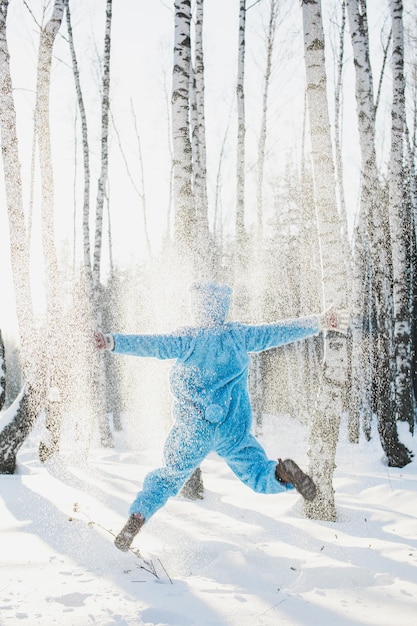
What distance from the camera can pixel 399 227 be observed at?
28.3ft

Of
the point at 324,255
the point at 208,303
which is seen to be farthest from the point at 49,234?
the point at 208,303

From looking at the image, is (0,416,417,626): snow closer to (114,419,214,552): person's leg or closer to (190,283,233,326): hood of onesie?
(114,419,214,552): person's leg

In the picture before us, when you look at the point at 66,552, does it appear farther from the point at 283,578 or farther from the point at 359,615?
the point at 359,615

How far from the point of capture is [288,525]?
4.21 meters

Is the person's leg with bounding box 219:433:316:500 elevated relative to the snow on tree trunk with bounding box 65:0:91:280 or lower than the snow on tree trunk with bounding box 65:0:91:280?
lower

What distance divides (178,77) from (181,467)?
4520mm

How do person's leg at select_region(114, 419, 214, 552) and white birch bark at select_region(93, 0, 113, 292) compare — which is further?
white birch bark at select_region(93, 0, 113, 292)

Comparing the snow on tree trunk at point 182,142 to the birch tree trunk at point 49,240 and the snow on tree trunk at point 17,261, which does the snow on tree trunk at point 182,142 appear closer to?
the snow on tree trunk at point 17,261

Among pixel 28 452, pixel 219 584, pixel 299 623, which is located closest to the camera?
pixel 299 623

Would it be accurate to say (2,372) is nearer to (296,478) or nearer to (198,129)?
(296,478)

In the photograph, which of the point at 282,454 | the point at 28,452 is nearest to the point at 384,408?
the point at 282,454

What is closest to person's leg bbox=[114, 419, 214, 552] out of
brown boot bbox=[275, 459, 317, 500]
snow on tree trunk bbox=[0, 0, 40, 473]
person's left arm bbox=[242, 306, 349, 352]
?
brown boot bbox=[275, 459, 317, 500]

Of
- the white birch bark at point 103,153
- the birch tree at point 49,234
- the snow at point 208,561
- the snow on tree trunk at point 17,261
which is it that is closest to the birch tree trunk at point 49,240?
the birch tree at point 49,234

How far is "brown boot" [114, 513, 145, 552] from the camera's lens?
115 inches
